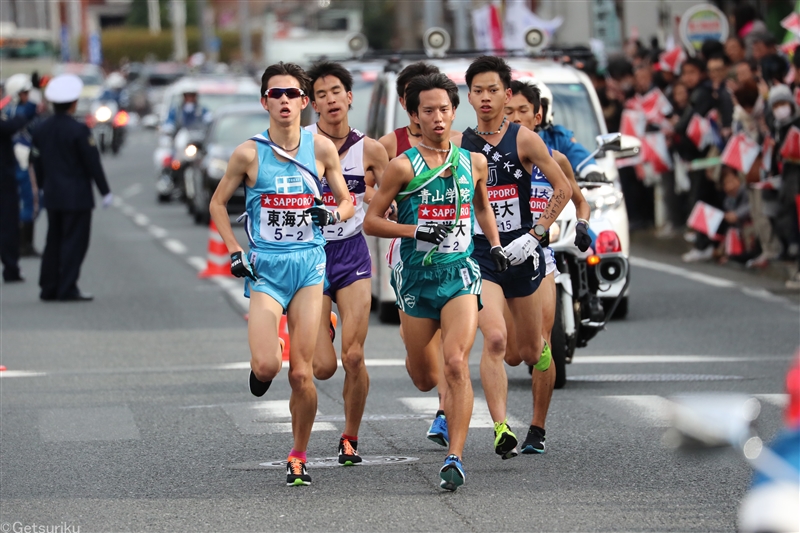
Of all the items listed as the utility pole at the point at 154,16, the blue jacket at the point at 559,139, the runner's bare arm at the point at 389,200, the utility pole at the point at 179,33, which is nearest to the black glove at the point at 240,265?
the runner's bare arm at the point at 389,200

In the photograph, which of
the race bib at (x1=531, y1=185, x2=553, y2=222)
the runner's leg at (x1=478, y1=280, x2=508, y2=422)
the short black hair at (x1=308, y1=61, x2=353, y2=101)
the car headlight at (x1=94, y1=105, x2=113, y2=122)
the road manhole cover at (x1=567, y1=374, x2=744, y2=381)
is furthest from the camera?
the car headlight at (x1=94, y1=105, x2=113, y2=122)

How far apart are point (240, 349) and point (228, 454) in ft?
13.7

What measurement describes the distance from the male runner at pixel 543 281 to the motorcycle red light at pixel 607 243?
2486 mm

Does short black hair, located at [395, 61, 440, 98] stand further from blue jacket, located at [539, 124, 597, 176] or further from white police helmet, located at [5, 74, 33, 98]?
white police helmet, located at [5, 74, 33, 98]

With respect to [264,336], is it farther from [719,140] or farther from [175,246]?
[175,246]

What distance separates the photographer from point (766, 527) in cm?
331

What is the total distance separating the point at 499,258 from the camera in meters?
7.40

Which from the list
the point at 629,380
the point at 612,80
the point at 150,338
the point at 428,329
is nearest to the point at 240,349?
the point at 150,338

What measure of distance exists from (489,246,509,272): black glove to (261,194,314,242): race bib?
88 centimetres

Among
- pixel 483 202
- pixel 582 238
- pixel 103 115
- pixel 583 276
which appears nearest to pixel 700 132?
pixel 103 115

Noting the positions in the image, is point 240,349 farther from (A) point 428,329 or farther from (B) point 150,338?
(A) point 428,329

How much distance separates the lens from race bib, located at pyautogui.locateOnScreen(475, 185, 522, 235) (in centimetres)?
795

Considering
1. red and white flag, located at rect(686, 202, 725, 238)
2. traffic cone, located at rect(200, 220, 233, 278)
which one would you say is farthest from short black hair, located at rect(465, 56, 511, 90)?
traffic cone, located at rect(200, 220, 233, 278)

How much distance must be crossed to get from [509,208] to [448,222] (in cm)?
77
